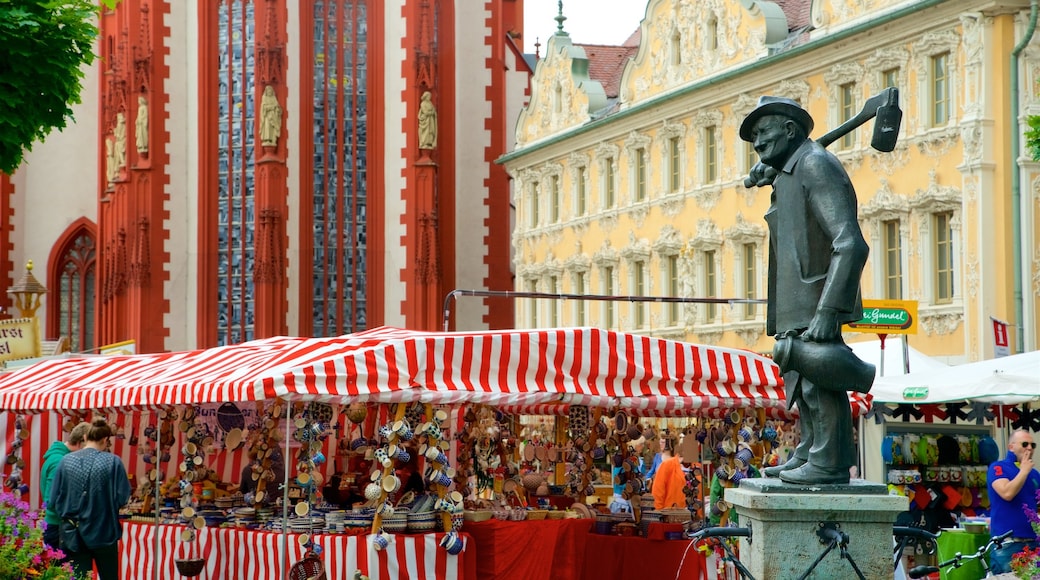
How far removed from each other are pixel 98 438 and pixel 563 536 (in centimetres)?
402

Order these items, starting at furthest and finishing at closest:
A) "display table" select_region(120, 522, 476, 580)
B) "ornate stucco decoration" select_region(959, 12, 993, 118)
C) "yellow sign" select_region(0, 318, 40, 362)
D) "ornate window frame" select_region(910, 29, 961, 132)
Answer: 1. "ornate window frame" select_region(910, 29, 961, 132)
2. "ornate stucco decoration" select_region(959, 12, 993, 118)
3. "yellow sign" select_region(0, 318, 40, 362)
4. "display table" select_region(120, 522, 476, 580)

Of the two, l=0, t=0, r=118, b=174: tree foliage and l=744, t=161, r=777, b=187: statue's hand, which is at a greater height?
l=0, t=0, r=118, b=174: tree foliage

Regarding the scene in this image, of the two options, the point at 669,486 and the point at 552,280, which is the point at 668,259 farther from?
the point at 669,486

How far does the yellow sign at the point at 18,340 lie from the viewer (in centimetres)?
2534

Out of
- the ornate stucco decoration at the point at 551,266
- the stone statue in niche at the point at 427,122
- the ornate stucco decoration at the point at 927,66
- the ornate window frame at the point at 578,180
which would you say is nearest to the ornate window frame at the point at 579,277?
the ornate stucco decoration at the point at 551,266

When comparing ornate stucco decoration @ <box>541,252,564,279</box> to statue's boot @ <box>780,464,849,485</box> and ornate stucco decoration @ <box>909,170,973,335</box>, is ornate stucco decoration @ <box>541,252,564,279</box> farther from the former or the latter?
statue's boot @ <box>780,464,849,485</box>

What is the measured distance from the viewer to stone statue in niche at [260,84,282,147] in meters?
43.2

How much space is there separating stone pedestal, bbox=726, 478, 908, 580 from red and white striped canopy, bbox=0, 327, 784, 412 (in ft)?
18.6

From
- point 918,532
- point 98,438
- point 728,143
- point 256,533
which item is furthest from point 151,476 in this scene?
point 728,143

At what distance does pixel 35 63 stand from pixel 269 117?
2870 centimetres

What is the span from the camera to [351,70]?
44.5 meters

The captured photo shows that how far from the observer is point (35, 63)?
48.1ft

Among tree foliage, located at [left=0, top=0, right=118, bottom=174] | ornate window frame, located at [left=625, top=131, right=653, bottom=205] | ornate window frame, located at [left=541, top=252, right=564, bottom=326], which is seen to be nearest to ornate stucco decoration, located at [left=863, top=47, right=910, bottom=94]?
ornate window frame, located at [left=625, top=131, right=653, bottom=205]

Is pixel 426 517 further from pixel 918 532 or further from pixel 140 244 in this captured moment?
pixel 140 244
